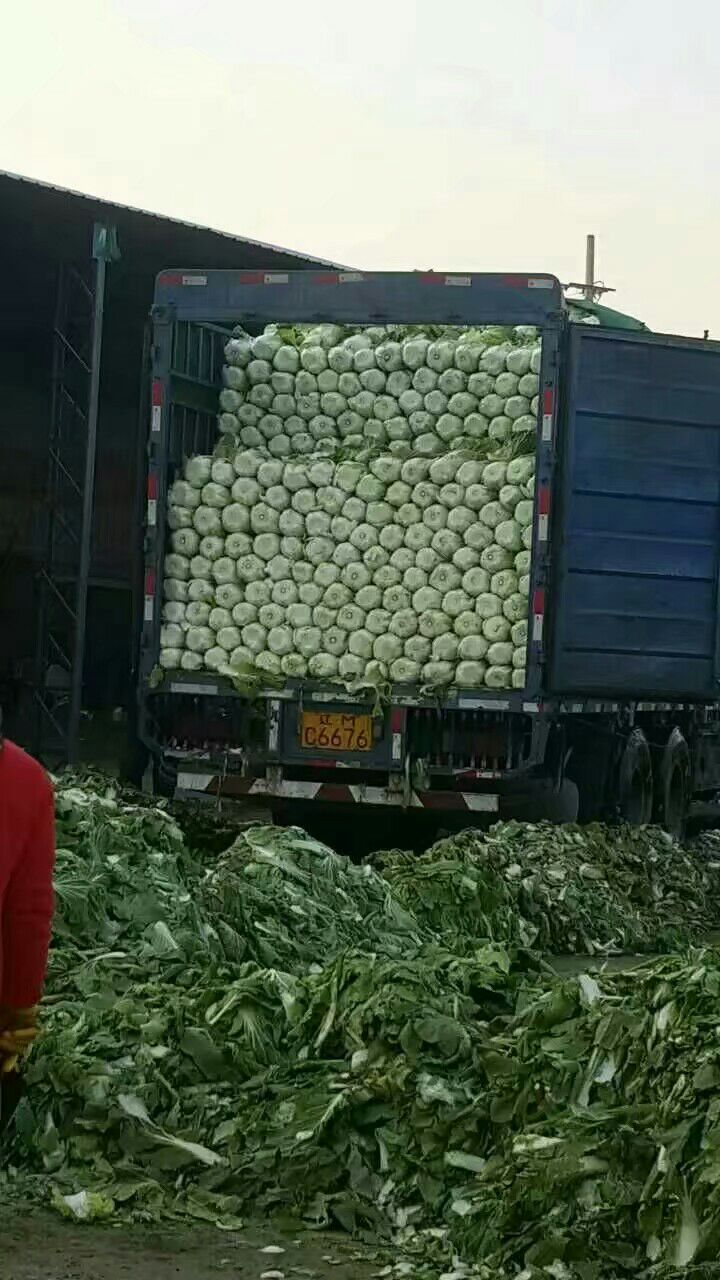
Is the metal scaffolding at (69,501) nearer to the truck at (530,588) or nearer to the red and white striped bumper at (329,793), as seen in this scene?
the truck at (530,588)

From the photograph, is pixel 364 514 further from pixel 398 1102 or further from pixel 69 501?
pixel 398 1102

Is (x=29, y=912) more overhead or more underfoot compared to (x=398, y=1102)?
more overhead

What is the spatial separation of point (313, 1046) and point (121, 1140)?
873 millimetres

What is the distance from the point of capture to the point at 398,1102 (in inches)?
290

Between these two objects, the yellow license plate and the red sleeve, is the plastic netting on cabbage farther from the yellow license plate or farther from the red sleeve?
the red sleeve

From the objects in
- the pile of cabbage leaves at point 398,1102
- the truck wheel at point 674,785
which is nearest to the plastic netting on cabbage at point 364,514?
the truck wheel at point 674,785

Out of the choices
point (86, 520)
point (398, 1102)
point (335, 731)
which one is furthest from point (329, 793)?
point (398, 1102)

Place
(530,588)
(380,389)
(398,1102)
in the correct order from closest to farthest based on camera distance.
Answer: (398,1102) → (530,588) → (380,389)

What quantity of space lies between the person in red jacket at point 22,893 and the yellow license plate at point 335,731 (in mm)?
10591

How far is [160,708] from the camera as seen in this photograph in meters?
16.8

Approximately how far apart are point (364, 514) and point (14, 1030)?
36.1 ft

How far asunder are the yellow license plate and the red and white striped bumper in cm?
32

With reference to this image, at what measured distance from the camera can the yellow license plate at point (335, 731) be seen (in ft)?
52.6

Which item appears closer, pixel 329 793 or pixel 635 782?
pixel 329 793
